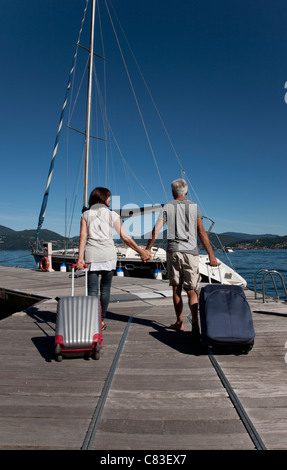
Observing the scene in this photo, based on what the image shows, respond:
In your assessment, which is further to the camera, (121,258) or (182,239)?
(121,258)

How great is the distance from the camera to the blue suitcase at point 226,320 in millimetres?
3031

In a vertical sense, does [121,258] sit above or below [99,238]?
below

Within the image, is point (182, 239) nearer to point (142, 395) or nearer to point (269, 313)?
point (142, 395)

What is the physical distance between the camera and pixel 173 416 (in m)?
2.05

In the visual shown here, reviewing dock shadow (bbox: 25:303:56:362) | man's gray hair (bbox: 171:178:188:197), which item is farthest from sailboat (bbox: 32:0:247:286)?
man's gray hair (bbox: 171:178:188:197)

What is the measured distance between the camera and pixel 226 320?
121 inches

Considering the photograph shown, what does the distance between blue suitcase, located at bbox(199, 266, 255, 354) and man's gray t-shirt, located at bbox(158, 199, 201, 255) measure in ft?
2.34

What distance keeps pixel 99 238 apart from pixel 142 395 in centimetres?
200

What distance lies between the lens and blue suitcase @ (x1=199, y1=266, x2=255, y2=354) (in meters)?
3.03

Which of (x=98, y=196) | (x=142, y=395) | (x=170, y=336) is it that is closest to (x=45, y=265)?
(x=98, y=196)

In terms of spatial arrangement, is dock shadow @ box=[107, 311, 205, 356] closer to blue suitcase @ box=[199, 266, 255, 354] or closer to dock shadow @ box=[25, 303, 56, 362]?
blue suitcase @ box=[199, 266, 255, 354]

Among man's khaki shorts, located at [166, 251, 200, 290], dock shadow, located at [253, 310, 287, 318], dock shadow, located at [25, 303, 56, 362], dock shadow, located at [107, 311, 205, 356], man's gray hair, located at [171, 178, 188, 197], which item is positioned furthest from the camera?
dock shadow, located at [253, 310, 287, 318]

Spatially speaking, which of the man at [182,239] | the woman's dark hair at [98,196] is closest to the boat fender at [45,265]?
the woman's dark hair at [98,196]
